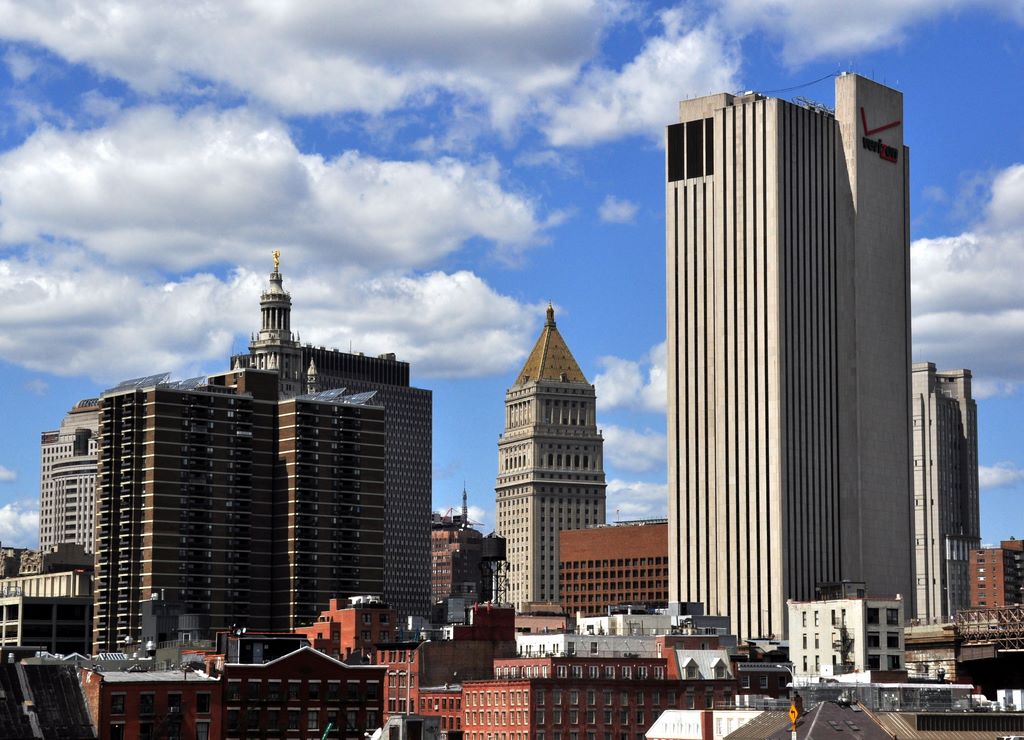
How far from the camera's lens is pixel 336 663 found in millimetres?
195375

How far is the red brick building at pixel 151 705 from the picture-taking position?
181 m

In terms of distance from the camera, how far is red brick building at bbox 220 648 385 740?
625 ft

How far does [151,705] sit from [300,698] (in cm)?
1563

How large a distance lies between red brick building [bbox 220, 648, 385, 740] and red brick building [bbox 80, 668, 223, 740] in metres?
1.90

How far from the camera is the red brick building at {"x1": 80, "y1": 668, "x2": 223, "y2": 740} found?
7141 inches

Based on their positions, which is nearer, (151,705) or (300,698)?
(151,705)

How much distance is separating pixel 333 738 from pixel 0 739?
34361mm

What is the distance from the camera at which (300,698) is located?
19325 cm

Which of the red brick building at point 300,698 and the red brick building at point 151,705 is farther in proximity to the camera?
the red brick building at point 300,698

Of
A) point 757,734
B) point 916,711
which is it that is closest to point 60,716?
point 757,734

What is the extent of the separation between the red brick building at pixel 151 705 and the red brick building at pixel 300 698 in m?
1.90

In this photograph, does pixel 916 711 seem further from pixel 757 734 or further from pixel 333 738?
pixel 333 738

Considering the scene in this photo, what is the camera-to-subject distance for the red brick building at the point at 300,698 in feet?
625

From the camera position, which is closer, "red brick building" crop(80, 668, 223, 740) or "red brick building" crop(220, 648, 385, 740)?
"red brick building" crop(80, 668, 223, 740)
